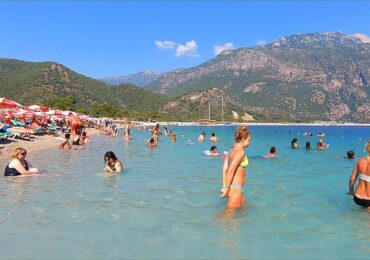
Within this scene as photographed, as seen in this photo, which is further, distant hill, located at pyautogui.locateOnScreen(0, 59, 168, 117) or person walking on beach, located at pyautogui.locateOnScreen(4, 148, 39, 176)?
distant hill, located at pyautogui.locateOnScreen(0, 59, 168, 117)

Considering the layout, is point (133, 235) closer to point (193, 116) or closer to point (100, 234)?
point (100, 234)

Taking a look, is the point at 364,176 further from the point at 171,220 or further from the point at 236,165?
the point at 171,220

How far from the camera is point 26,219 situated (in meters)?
7.86

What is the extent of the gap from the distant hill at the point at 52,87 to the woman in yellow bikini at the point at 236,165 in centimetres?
10715

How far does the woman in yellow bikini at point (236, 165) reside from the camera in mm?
7590

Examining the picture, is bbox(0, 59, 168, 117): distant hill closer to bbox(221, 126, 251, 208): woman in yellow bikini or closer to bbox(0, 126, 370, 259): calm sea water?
bbox(0, 126, 370, 259): calm sea water

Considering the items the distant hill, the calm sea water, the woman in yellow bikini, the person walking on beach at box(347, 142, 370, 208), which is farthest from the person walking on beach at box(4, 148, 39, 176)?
the distant hill

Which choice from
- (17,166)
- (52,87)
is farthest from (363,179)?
(52,87)

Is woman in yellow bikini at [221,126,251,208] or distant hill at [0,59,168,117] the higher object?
distant hill at [0,59,168,117]

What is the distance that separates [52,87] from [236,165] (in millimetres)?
123976

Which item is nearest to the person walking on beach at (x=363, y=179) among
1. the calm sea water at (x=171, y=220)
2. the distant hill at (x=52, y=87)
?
the calm sea water at (x=171, y=220)

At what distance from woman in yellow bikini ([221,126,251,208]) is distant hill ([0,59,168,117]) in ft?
352

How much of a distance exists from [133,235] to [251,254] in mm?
2120

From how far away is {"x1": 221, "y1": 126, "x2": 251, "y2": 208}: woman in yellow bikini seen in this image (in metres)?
7.59
